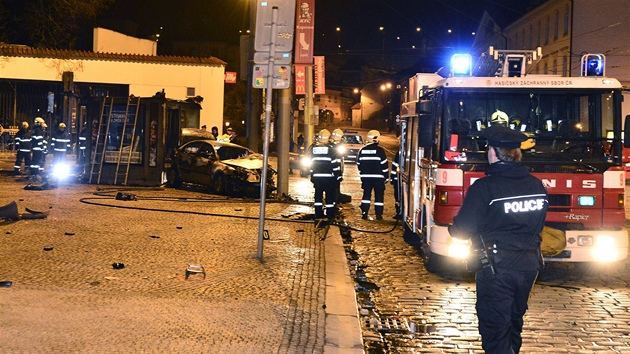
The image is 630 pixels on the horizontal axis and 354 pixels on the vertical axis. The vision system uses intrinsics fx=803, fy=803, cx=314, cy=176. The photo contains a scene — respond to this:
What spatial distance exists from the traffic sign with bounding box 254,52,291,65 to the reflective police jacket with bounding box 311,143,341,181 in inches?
185

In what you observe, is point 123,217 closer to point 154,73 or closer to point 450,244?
point 450,244

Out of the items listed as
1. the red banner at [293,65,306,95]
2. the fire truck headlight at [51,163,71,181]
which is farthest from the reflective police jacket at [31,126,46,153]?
the red banner at [293,65,306,95]

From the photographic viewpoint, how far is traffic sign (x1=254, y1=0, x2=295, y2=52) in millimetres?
10031

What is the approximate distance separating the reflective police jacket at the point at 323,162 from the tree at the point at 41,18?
2500cm

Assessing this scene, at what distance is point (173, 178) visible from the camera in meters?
20.7

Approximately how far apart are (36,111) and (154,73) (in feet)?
17.8

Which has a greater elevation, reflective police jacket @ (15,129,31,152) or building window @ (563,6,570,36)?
building window @ (563,6,570,36)

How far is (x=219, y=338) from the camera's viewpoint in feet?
20.9

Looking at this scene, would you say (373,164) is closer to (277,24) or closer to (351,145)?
(277,24)

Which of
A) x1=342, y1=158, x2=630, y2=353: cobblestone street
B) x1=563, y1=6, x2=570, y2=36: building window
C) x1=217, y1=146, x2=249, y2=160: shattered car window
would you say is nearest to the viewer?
x1=342, y1=158, x2=630, y2=353: cobblestone street

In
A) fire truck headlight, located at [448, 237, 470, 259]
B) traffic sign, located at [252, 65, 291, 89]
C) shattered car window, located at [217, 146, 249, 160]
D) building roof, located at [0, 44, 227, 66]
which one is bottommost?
fire truck headlight, located at [448, 237, 470, 259]

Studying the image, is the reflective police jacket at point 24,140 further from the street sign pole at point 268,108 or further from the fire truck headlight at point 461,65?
the fire truck headlight at point 461,65

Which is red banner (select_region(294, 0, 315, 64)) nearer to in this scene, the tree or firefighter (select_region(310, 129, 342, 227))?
firefighter (select_region(310, 129, 342, 227))

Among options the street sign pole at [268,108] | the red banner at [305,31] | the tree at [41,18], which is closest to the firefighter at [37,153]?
the red banner at [305,31]
